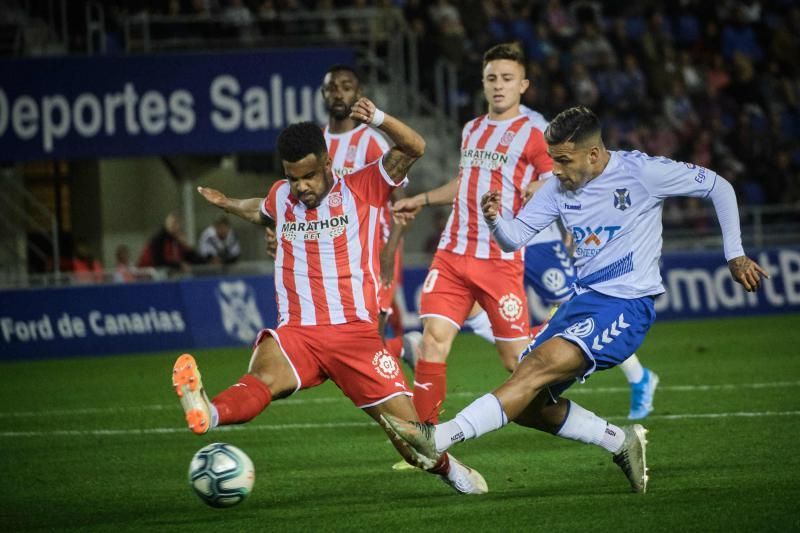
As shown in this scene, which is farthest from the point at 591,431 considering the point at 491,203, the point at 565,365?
the point at 491,203

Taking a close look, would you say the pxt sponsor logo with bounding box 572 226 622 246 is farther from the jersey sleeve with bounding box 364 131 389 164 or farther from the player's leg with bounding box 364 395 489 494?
the jersey sleeve with bounding box 364 131 389 164

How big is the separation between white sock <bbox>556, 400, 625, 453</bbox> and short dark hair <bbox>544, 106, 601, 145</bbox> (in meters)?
1.41

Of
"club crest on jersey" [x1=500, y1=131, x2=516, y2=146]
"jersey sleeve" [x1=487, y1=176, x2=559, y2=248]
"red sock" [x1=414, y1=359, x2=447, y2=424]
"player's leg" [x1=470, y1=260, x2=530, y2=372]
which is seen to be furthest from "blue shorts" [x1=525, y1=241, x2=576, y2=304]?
"jersey sleeve" [x1=487, y1=176, x2=559, y2=248]

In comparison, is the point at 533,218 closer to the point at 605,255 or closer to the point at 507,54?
the point at 605,255

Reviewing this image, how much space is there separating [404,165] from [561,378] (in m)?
1.42

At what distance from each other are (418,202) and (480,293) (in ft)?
4.11

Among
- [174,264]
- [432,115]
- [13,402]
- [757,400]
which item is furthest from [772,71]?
[13,402]

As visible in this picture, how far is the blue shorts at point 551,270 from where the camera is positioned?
10188 millimetres

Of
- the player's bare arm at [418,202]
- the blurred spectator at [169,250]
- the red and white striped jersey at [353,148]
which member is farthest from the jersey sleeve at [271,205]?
the blurred spectator at [169,250]

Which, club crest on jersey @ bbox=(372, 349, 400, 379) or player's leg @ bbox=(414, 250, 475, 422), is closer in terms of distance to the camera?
club crest on jersey @ bbox=(372, 349, 400, 379)

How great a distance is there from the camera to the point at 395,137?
7.19 metres

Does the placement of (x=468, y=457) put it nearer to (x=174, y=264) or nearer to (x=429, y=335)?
(x=429, y=335)

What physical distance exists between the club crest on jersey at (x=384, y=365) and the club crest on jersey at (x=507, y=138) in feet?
8.68

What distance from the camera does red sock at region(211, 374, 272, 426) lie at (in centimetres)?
673
